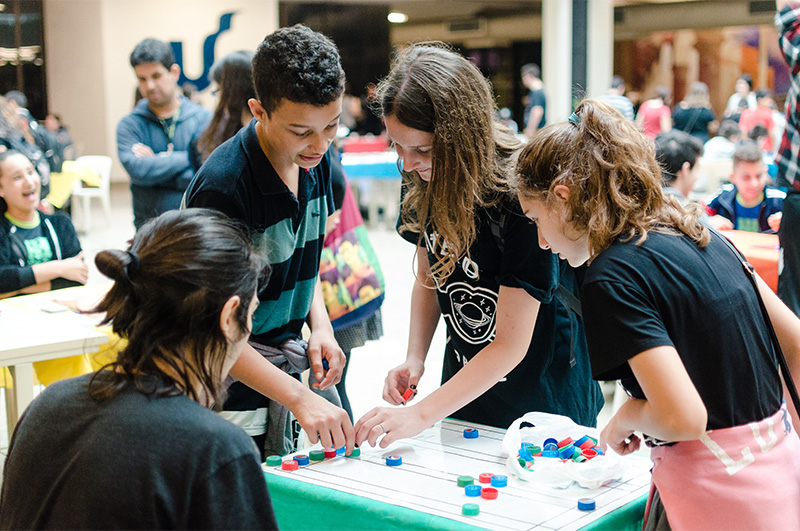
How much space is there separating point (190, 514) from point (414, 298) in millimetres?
1101

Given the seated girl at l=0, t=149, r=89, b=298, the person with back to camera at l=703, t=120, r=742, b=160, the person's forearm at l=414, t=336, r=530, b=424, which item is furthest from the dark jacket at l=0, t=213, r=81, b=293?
the person with back to camera at l=703, t=120, r=742, b=160

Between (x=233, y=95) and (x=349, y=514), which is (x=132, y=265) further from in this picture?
(x=233, y=95)

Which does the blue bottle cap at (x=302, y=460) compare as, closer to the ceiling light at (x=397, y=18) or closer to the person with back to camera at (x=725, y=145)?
the person with back to camera at (x=725, y=145)

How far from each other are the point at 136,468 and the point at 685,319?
0.79m

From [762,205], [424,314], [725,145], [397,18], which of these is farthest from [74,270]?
[397,18]

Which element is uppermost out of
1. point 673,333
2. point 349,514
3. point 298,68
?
point 298,68

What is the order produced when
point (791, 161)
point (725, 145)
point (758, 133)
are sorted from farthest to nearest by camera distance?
1. point (725, 145)
2. point (758, 133)
3. point (791, 161)

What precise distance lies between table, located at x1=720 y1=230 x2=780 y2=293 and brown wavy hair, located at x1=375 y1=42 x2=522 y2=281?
1.85m

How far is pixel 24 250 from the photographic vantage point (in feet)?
11.2

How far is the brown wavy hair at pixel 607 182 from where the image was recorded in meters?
1.32

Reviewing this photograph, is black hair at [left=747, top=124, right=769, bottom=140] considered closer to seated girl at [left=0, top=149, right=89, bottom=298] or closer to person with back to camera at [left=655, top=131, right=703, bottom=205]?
person with back to camera at [left=655, top=131, right=703, bottom=205]

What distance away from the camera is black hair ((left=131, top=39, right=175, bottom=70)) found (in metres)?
4.07

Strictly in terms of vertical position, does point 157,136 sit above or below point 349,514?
above

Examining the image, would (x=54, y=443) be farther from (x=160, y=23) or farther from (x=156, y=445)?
(x=160, y=23)
